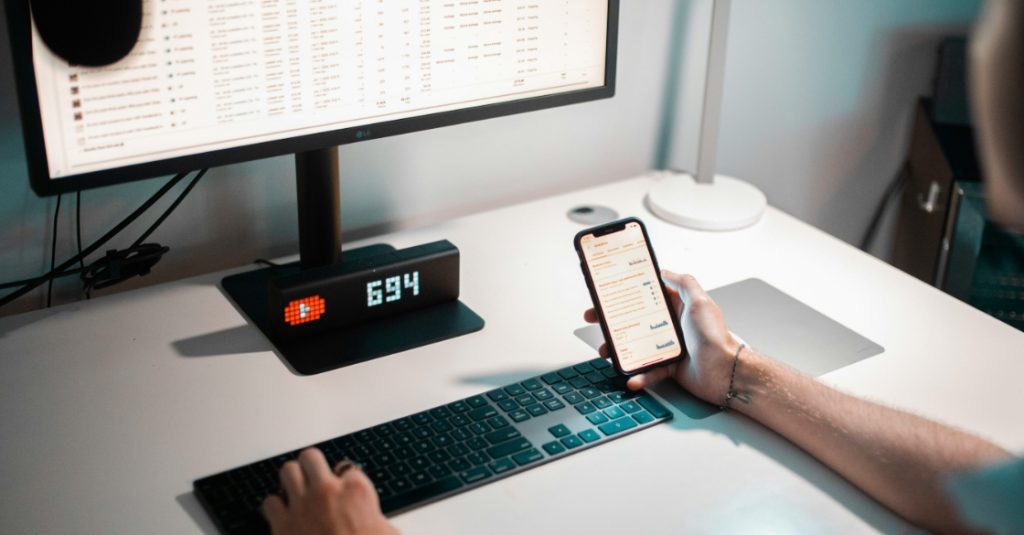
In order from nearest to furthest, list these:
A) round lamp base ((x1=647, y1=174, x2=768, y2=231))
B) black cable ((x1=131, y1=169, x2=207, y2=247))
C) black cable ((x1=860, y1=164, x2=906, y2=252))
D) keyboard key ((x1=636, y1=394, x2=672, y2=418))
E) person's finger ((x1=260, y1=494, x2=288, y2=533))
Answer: person's finger ((x1=260, y1=494, x2=288, y2=533)) → keyboard key ((x1=636, y1=394, x2=672, y2=418)) → black cable ((x1=131, y1=169, x2=207, y2=247)) → round lamp base ((x1=647, y1=174, x2=768, y2=231)) → black cable ((x1=860, y1=164, x2=906, y2=252))

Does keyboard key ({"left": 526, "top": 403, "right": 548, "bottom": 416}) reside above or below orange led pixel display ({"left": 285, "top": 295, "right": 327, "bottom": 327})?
below

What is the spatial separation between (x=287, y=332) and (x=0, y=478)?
0.32m

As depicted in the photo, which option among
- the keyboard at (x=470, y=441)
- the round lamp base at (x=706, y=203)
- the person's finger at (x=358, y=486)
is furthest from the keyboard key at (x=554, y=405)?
the round lamp base at (x=706, y=203)

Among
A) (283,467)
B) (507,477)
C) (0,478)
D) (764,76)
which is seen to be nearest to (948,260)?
(764,76)

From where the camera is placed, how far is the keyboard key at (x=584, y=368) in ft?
3.52

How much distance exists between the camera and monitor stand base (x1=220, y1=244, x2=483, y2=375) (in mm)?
1086

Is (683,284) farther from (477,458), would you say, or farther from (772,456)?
(477,458)

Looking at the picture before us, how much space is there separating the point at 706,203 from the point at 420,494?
787mm

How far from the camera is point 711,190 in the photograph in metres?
1.55

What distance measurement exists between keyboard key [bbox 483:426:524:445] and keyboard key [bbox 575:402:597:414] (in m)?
0.08

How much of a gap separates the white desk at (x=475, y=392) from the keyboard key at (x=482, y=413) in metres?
0.05

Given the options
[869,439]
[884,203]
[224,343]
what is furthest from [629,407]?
[884,203]

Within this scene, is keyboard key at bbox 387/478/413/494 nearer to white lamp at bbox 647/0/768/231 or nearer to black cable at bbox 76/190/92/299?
black cable at bbox 76/190/92/299

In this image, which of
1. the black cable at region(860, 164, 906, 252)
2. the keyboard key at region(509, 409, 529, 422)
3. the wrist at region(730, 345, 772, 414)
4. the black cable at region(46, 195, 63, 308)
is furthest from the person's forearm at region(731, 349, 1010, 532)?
the black cable at region(860, 164, 906, 252)
